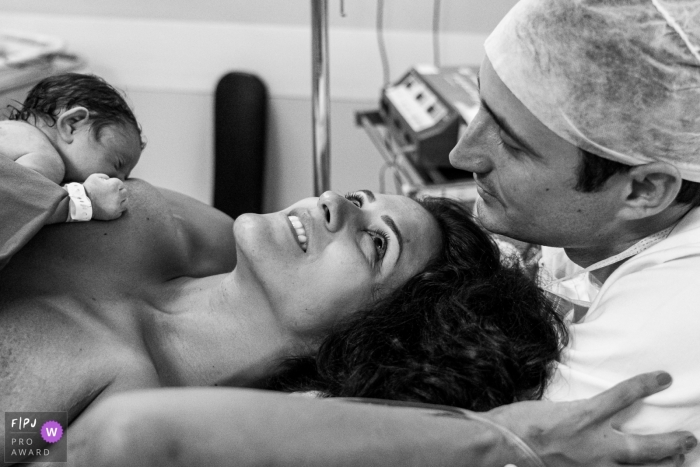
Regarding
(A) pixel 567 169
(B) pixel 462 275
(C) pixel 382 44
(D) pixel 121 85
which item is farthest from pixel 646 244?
(D) pixel 121 85

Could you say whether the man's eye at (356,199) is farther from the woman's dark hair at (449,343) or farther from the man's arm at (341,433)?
the man's arm at (341,433)

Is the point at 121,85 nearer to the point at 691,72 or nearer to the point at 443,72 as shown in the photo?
the point at 443,72

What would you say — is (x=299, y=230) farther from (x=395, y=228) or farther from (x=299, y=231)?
(x=395, y=228)

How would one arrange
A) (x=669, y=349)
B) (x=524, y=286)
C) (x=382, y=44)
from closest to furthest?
1. (x=669, y=349)
2. (x=524, y=286)
3. (x=382, y=44)

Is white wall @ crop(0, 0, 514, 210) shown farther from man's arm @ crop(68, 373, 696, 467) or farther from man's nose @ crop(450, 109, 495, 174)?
man's arm @ crop(68, 373, 696, 467)

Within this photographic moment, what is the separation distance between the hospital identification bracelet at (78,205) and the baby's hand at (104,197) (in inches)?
0.8

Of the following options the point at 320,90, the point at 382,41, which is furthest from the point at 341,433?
the point at 382,41

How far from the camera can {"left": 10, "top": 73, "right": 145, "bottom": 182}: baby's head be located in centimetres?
149

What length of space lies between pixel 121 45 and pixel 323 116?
1715mm

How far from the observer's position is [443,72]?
254 centimetres

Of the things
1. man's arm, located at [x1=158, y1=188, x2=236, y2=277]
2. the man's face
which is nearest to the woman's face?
the man's face

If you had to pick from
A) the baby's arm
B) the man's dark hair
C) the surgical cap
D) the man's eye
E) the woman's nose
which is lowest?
the man's eye

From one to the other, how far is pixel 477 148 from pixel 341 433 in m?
0.61

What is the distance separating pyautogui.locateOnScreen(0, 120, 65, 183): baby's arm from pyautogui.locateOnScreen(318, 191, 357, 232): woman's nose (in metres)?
0.52
